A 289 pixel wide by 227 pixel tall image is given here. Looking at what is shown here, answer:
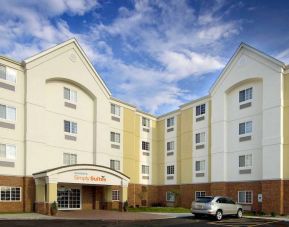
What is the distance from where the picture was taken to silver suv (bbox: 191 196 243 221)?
80.1 feet

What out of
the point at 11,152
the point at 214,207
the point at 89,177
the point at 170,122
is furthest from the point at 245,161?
the point at 11,152

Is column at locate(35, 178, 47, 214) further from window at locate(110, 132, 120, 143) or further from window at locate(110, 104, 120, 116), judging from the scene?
window at locate(110, 104, 120, 116)

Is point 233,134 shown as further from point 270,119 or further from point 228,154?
point 270,119

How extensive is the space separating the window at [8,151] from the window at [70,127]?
19.4ft

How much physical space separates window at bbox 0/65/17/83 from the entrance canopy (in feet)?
26.2

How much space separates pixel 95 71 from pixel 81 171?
11452 mm

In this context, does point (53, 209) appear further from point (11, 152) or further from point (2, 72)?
point (2, 72)

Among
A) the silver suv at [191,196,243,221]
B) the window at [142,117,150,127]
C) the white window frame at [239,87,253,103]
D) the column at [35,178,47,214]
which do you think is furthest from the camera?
the window at [142,117,150,127]

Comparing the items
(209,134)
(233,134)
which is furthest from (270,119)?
(209,134)

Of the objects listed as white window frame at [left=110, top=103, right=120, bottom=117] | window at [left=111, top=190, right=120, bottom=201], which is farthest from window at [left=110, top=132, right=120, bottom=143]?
window at [left=111, top=190, right=120, bottom=201]

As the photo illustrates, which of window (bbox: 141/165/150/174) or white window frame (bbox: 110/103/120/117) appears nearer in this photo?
white window frame (bbox: 110/103/120/117)

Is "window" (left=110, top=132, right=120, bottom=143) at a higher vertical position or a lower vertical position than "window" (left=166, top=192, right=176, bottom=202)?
higher

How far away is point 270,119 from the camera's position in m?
30.4

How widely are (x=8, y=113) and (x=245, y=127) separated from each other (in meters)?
21.4
